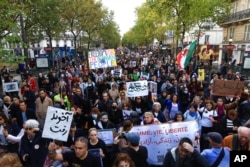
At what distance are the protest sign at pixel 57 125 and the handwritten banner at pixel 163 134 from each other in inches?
51.5

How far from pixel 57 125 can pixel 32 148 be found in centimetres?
60

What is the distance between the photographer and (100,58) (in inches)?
575

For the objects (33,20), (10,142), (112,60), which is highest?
(33,20)

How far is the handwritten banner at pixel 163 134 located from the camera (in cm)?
551

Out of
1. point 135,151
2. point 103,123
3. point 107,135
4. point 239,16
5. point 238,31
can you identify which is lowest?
point 107,135

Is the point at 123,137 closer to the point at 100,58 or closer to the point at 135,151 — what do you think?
the point at 135,151

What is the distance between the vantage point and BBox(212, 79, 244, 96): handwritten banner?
9539 mm

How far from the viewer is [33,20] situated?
22.4m

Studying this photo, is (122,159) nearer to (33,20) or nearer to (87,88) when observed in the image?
(87,88)

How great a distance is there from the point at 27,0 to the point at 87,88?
8.81m

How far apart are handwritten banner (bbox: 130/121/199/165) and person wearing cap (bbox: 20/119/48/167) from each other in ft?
5.86

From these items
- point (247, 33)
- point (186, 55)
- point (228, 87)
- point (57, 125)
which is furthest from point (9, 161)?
point (247, 33)

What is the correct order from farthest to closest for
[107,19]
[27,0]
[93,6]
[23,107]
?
[107,19] → [93,6] → [27,0] → [23,107]

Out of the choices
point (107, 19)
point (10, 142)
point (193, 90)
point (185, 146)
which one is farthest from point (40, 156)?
point (107, 19)
